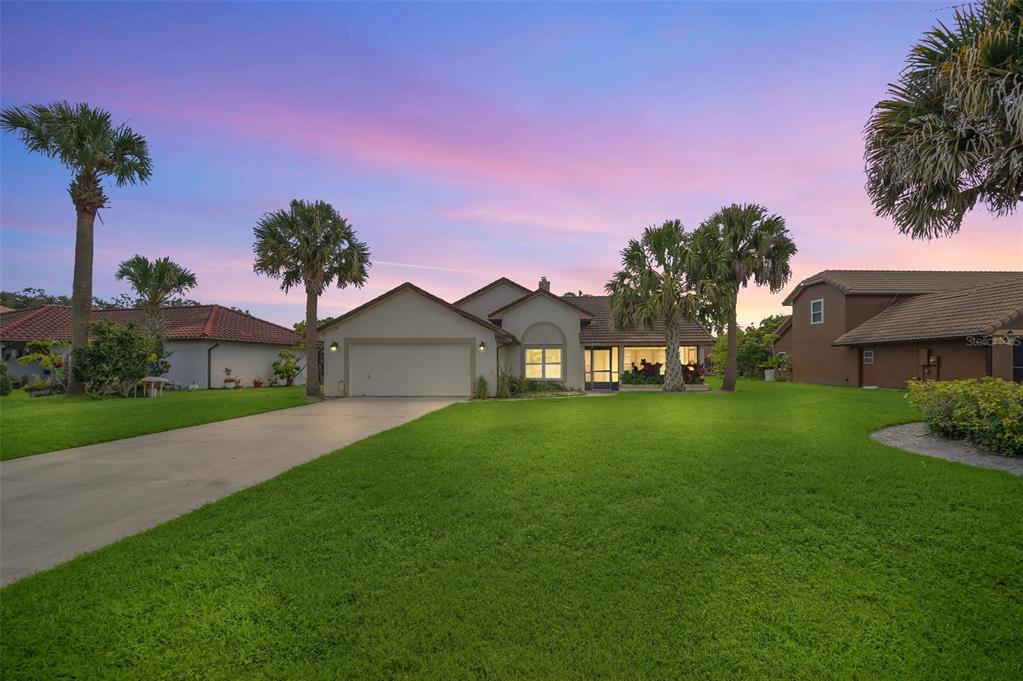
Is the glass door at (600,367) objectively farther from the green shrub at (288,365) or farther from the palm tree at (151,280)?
the palm tree at (151,280)

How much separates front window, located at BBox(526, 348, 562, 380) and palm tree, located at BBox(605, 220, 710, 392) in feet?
11.5

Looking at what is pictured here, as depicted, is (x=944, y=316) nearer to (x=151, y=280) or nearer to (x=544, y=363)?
(x=544, y=363)

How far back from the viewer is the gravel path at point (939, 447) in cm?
655

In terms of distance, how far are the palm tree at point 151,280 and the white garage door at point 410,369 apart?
12.1 meters

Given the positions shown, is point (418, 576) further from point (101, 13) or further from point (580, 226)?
point (580, 226)

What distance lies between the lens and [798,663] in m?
2.55

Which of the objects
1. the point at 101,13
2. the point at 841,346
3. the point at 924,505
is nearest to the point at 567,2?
the point at 101,13

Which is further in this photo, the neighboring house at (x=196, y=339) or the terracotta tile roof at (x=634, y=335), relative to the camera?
the neighboring house at (x=196, y=339)

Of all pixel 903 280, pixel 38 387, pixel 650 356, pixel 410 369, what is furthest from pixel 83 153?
pixel 903 280

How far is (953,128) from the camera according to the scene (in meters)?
7.36

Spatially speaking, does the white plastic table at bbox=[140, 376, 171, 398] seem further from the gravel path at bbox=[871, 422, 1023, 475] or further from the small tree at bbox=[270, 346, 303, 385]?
the gravel path at bbox=[871, 422, 1023, 475]

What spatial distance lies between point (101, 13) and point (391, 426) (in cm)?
1124

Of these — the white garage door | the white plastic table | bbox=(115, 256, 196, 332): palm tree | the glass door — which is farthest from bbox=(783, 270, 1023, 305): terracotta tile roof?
bbox=(115, 256, 196, 332): palm tree

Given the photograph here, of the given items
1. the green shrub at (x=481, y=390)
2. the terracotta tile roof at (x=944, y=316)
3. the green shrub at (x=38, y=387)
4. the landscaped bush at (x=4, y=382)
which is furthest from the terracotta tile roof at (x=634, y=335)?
the landscaped bush at (x=4, y=382)
